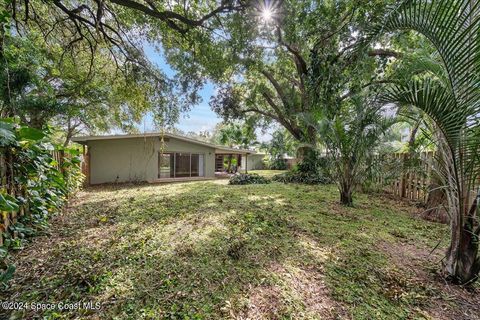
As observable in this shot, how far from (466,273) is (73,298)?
4.20 metres

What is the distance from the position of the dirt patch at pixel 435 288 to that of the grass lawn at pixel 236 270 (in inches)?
0.5

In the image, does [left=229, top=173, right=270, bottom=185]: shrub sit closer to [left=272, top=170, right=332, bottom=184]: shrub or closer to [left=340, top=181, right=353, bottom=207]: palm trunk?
[left=272, top=170, right=332, bottom=184]: shrub

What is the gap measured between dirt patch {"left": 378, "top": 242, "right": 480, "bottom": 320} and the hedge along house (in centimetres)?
994

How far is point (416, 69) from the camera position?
127 inches

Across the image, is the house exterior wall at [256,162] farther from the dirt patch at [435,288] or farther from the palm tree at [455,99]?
the palm tree at [455,99]

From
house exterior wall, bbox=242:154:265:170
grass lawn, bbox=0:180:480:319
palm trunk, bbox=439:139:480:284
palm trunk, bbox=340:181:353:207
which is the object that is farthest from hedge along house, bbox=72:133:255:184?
house exterior wall, bbox=242:154:265:170

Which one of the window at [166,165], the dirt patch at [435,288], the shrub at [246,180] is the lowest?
the dirt patch at [435,288]

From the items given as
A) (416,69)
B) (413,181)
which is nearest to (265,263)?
(416,69)

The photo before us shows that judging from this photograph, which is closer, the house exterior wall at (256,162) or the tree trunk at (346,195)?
the tree trunk at (346,195)

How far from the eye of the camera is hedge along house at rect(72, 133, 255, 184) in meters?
11.8

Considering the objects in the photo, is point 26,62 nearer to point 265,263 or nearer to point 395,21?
point 265,263

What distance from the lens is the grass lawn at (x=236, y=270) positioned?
2.07 metres

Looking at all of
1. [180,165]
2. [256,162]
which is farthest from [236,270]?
[256,162]

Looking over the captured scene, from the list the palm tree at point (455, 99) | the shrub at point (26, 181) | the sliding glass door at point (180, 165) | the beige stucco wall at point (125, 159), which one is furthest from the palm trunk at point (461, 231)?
the sliding glass door at point (180, 165)
